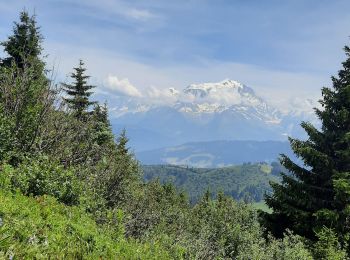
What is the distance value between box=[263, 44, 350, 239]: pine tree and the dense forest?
61 millimetres

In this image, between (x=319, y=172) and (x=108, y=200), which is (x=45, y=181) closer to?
(x=108, y=200)

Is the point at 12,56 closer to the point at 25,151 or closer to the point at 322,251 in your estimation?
the point at 25,151

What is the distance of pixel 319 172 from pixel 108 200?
1265 cm

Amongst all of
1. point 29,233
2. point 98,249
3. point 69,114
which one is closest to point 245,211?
point 69,114

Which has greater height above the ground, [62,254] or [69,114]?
[69,114]

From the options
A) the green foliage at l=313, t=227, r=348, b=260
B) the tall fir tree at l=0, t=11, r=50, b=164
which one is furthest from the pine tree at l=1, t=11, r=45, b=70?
the green foliage at l=313, t=227, r=348, b=260

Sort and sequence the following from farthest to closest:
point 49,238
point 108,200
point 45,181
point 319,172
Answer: point 319,172, point 108,200, point 45,181, point 49,238

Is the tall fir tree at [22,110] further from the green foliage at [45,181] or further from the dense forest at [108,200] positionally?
the green foliage at [45,181]

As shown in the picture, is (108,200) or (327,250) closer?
(327,250)

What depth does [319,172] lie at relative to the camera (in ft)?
75.5

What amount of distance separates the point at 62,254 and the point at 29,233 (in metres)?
0.62

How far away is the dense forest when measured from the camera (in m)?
7.64

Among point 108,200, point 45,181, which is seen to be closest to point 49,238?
point 45,181

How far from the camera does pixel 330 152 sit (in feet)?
75.4
